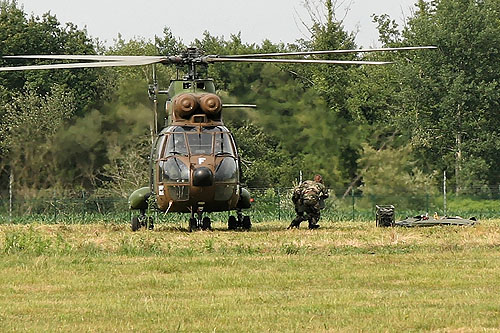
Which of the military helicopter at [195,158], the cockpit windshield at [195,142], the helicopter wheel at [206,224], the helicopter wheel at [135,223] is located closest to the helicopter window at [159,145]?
the military helicopter at [195,158]

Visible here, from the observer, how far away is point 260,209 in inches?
1556

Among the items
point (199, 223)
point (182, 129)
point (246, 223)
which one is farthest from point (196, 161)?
point (246, 223)

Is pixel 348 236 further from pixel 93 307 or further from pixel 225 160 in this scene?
pixel 93 307

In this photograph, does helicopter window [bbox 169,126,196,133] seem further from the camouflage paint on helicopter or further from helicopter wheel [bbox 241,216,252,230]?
helicopter wheel [bbox 241,216,252,230]

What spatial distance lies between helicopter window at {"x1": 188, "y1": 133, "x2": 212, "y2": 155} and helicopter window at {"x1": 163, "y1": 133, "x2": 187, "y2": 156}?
0.17m

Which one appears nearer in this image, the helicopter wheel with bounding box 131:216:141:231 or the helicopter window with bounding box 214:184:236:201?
the helicopter window with bounding box 214:184:236:201

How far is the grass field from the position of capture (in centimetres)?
1142

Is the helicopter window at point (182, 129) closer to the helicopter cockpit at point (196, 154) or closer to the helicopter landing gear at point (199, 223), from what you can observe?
the helicopter cockpit at point (196, 154)

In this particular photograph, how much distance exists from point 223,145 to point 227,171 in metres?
0.71

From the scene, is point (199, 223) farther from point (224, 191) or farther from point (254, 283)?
point (254, 283)

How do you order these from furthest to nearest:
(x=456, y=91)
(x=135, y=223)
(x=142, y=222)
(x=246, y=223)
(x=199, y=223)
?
1. (x=456, y=91)
2. (x=246, y=223)
3. (x=142, y=222)
4. (x=135, y=223)
5. (x=199, y=223)

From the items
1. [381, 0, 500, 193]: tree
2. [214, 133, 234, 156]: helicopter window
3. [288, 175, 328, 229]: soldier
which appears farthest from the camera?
[381, 0, 500, 193]: tree

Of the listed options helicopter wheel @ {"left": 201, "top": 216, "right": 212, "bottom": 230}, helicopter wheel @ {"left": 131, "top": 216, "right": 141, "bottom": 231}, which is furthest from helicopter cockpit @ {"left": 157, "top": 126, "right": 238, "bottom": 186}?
helicopter wheel @ {"left": 131, "top": 216, "right": 141, "bottom": 231}

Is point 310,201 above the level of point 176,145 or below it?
below
